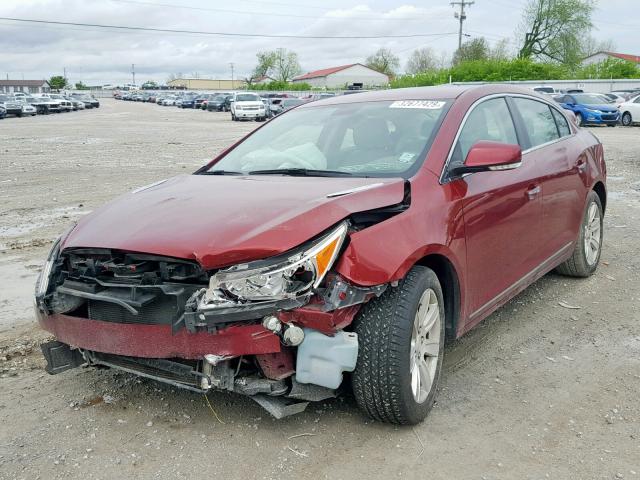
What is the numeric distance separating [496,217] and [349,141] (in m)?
1.03

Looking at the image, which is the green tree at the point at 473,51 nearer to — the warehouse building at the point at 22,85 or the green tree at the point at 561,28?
the green tree at the point at 561,28

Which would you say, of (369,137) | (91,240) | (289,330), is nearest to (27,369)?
(91,240)

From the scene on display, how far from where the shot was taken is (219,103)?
57.6m

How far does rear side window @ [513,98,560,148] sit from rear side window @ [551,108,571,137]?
8cm

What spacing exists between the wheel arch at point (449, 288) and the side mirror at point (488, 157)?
21.4 inches

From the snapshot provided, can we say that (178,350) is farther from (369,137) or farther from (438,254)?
(369,137)

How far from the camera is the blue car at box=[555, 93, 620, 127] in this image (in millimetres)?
26969

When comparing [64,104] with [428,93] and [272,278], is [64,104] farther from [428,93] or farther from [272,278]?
[272,278]

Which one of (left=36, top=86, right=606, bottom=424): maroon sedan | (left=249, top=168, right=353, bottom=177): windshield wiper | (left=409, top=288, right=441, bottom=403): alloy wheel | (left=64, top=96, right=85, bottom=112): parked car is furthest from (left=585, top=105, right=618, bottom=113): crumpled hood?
(left=64, top=96, right=85, bottom=112): parked car

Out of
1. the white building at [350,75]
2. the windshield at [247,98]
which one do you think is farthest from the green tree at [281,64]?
the windshield at [247,98]

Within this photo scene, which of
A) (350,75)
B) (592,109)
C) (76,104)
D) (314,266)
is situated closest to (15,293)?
(314,266)

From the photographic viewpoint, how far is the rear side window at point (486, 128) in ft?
12.8

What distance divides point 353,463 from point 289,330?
2.27 feet

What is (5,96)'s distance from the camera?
5347 cm
